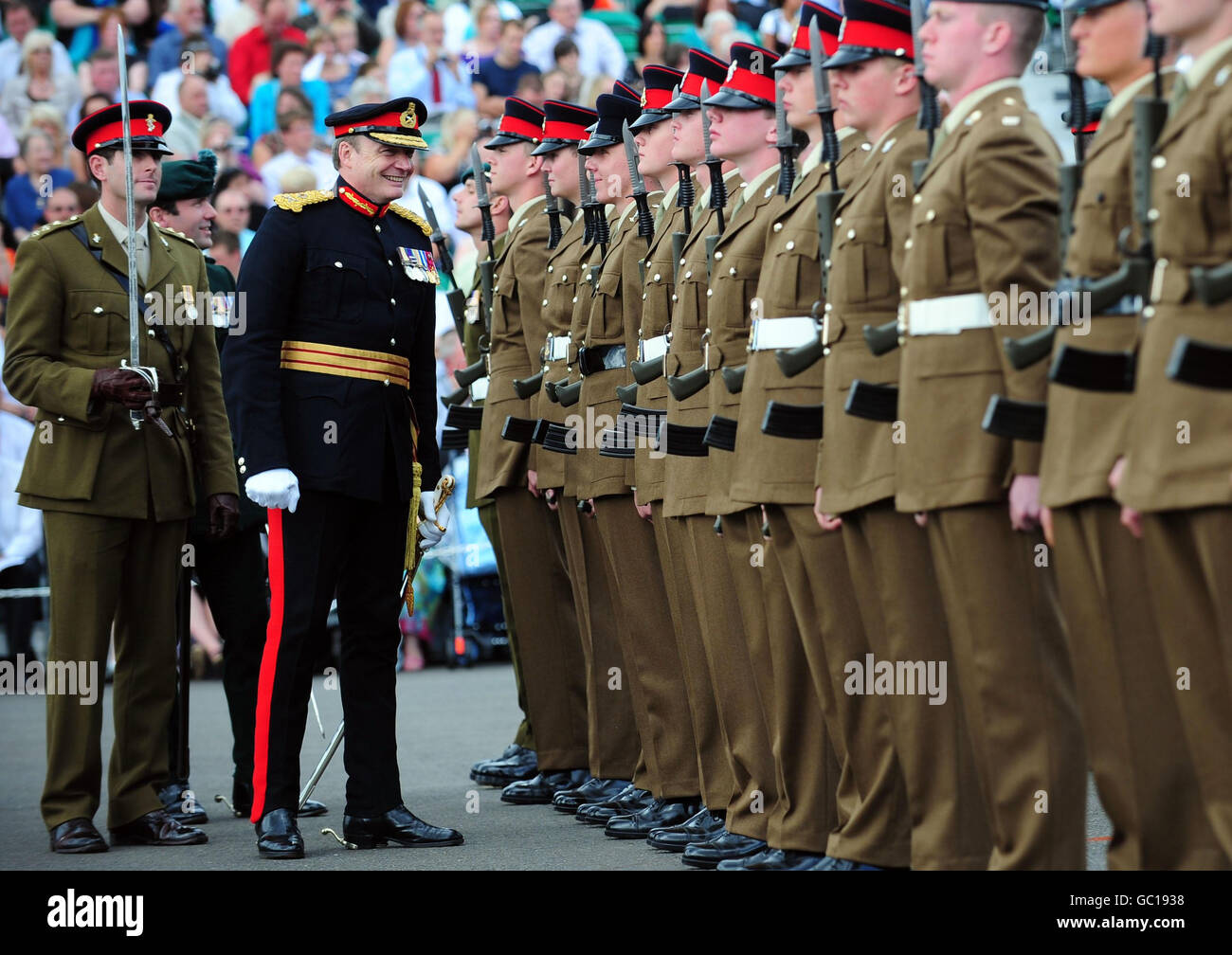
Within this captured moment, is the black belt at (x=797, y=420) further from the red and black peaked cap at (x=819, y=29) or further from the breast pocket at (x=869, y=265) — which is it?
the red and black peaked cap at (x=819, y=29)

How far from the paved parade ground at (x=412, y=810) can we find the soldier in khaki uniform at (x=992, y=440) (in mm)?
1059

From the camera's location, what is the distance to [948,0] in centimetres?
464

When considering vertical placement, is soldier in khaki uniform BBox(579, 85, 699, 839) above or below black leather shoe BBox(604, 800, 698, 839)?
above

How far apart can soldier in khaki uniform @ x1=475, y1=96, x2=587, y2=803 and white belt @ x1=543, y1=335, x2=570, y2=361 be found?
22 centimetres

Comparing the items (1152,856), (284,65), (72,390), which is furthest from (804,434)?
(284,65)

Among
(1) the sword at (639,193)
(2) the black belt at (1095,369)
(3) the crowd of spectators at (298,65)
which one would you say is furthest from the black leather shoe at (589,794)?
(3) the crowd of spectators at (298,65)

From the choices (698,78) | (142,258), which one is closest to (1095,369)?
(698,78)

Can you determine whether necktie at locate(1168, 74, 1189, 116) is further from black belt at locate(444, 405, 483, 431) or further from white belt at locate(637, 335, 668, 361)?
black belt at locate(444, 405, 483, 431)

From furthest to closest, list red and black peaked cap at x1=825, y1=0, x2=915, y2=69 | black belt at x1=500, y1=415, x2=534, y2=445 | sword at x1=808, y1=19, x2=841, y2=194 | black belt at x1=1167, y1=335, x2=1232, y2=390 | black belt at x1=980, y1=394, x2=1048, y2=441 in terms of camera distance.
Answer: black belt at x1=500, y1=415, x2=534, y2=445 → sword at x1=808, y1=19, x2=841, y2=194 → red and black peaked cap at x1=825, y1=0, x2=915, y2=69 → black belt at x1=980, y1=394, x2=1048, y2=441 → black belt at x1=1167, y1=335, x2=1232, y2=390

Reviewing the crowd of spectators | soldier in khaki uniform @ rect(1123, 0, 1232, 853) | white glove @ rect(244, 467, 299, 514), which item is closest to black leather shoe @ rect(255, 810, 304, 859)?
white glove @ rect(244, 467, 299, 514)

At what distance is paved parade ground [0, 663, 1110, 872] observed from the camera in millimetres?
6102

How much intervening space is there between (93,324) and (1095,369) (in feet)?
11.9

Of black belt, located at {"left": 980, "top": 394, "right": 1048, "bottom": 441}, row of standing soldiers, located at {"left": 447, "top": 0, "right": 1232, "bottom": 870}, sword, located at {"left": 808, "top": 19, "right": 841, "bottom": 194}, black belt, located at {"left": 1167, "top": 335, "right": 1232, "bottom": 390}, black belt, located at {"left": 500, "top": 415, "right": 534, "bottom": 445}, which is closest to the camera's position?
black belt, located at {"left": 1167, "top": 335, "right": 1232, "bottom": 390}

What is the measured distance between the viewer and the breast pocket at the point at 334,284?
622cm
